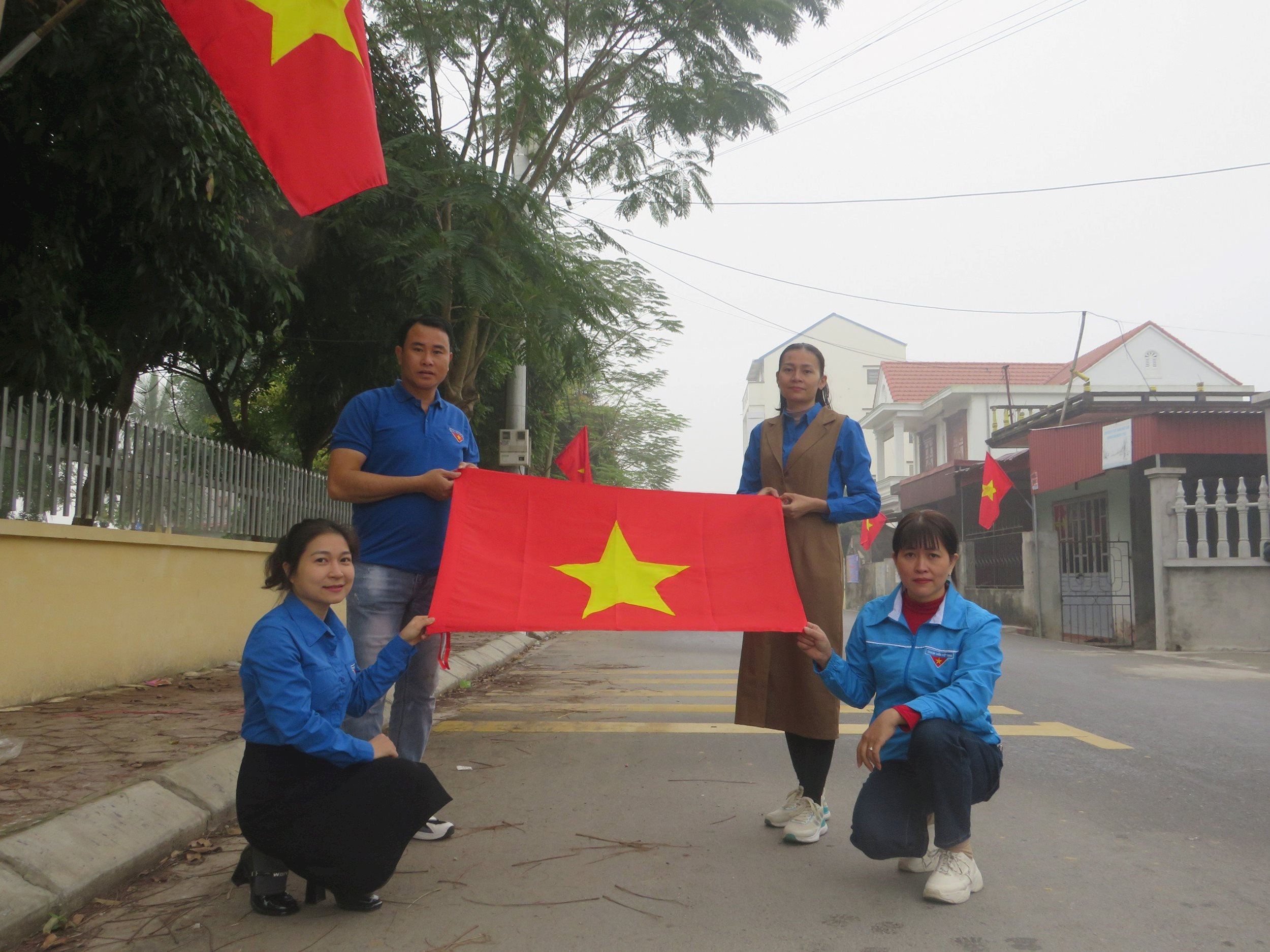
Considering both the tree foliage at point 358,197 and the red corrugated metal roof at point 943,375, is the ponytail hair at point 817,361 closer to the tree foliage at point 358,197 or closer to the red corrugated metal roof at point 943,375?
the tree foliage at point 358,197

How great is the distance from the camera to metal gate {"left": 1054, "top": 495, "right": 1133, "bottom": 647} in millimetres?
16984

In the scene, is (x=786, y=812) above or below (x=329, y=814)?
below

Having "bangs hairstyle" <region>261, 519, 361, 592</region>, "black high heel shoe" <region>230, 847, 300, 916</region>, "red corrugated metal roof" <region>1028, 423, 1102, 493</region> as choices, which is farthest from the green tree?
"red corrugated metal roof" <region>1028, 423, 1102, 493</region>

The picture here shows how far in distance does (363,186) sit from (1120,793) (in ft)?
14.0

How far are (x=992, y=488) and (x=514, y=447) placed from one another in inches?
392

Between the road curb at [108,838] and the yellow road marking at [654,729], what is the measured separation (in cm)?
208

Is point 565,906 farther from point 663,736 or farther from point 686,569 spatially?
point 663,736

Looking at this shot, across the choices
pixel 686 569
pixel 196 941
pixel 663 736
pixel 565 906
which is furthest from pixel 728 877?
pixel 663 736

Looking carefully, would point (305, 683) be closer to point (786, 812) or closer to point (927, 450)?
point (786, 812)

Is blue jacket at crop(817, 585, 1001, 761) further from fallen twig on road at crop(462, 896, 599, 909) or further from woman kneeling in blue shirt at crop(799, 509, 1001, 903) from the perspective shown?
fallen twig on road at crop(462, 896, 599, 909)

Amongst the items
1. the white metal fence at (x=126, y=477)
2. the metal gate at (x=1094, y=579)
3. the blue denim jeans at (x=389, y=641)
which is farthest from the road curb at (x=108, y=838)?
the metal gate at (x=1094, y=579)

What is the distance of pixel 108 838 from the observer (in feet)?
11.9

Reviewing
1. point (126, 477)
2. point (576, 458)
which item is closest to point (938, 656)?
point (126, 477)

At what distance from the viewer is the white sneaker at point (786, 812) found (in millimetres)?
4004
